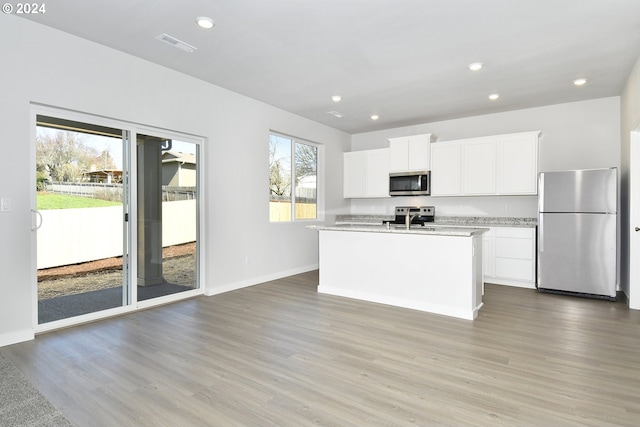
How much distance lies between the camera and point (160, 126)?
397cm

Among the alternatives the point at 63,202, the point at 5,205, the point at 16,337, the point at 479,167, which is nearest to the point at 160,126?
the point at 63,202

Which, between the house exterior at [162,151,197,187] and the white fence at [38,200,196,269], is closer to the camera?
the white fence at [38,200,196,269]

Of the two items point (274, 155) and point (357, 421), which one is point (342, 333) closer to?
point (357, 421)

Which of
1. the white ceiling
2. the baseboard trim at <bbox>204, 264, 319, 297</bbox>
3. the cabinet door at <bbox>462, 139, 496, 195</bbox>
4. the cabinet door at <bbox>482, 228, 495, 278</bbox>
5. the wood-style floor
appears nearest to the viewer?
the wood-style floor

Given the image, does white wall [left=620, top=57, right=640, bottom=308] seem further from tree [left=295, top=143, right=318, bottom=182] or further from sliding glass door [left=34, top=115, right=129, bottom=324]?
sliding glass door [left=34, top=115, right=129, bottom=324]

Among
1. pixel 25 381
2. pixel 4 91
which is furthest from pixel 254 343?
pixel 4 91

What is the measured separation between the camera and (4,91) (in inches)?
113

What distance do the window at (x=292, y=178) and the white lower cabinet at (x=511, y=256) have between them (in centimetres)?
307

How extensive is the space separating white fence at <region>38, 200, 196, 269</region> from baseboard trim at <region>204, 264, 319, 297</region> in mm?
1275

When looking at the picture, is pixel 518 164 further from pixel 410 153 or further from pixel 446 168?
pixel 410 153

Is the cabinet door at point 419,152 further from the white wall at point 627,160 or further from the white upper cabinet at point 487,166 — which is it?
the white wall at point 627,160

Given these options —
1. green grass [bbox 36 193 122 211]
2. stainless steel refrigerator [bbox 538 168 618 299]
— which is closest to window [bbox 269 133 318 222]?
green grass [bbox 36 193 122 211]

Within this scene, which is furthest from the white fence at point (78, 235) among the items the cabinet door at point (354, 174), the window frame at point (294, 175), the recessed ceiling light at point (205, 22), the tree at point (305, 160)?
the cabinet door at point (354, 174)

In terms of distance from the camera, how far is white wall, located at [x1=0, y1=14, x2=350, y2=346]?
2926mm
